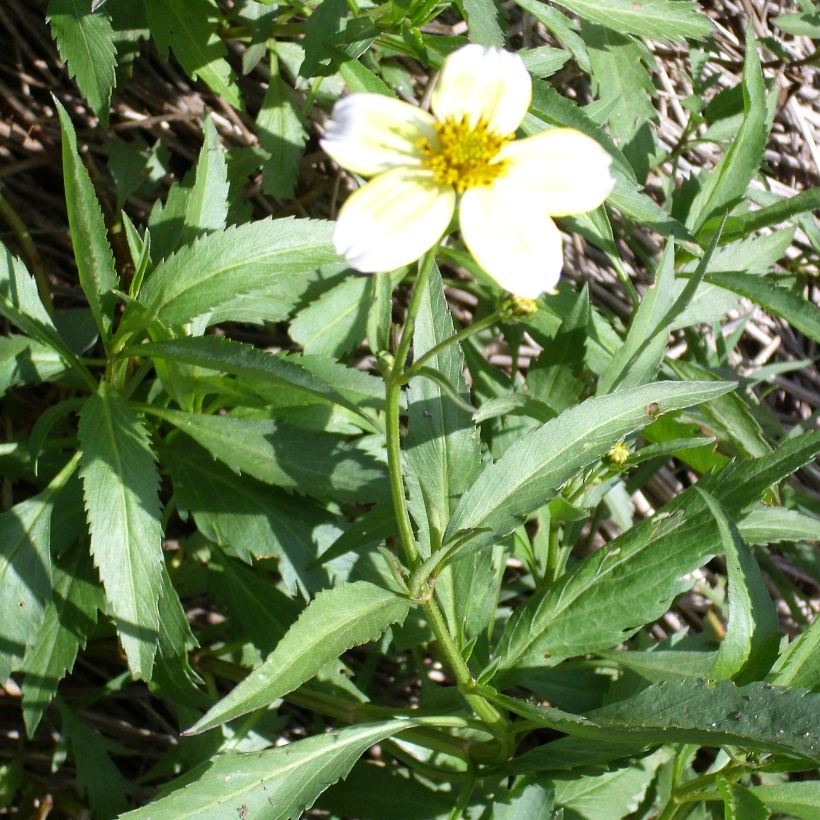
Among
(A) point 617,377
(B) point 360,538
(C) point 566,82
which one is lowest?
(B) point 360,538

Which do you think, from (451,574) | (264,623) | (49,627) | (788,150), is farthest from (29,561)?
(788,150)

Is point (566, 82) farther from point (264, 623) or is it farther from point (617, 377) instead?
point (264, 623)

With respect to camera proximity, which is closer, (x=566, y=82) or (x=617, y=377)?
(x=617, y=377)

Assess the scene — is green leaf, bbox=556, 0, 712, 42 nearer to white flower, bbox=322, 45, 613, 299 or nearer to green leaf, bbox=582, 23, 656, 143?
green leaf, bbox=582, 23, 656, 143

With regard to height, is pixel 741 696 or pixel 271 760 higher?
pixel 741 696

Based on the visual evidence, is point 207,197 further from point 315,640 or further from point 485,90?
point 315,640

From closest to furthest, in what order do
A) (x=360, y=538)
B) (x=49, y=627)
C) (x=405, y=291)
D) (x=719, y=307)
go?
(x=360, y=538) < (x=49, y=627) < (x=719, y=307) < (x=405, y=291)

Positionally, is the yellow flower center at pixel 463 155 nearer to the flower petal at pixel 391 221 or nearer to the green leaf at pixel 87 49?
the flower petal at pixel 391 221

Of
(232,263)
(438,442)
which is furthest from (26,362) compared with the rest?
(438,442)
